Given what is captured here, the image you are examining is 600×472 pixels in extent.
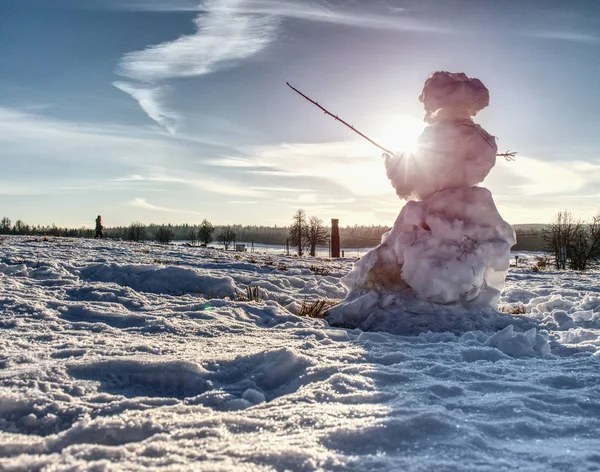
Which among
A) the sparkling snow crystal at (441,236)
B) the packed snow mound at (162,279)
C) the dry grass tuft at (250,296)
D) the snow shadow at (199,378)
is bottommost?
the snow shadow at (199,378)

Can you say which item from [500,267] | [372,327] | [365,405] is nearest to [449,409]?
[365,405]

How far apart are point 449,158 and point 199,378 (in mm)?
3850

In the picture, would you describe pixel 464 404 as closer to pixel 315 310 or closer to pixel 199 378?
pixel 199 378

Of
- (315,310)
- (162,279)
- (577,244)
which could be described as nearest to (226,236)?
(577,244)

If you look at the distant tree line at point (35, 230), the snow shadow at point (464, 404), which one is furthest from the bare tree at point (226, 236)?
the snow shadow at point (464, 404)

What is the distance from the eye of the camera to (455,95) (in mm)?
5348

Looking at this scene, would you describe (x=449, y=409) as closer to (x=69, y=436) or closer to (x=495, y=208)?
(x=69, y=436)

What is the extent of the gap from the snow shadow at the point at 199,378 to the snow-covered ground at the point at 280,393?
0.04ft

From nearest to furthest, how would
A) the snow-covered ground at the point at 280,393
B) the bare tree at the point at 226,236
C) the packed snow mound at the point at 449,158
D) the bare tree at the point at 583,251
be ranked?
the snow-covered ground at the point at 280,393
the packed snow mound at the point at 449,158
the bare tree at the point at 583,251
the bare tree at the point at 226,236

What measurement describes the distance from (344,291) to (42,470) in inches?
262

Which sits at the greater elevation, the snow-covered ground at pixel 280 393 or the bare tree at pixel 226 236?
the bare tree at pixel 226 236

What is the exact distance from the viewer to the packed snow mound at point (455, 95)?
5.35 meters

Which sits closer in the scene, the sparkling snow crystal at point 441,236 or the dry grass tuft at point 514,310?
the sparkling snow crystal at point 441,236

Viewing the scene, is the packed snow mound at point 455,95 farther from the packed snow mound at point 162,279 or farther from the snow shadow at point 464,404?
the packed snow mound at point 162,279
